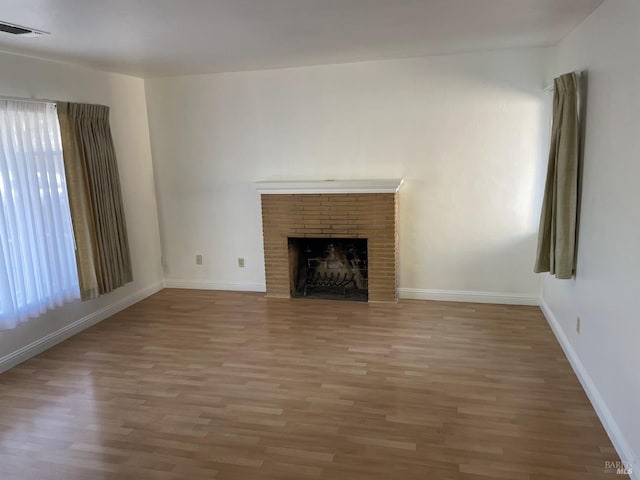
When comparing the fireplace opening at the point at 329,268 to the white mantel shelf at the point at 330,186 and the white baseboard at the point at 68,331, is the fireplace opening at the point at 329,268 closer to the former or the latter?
the white mantel shelf at the point at 330,186

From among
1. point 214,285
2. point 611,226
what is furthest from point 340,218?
point 611,226

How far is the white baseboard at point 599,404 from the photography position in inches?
85.2

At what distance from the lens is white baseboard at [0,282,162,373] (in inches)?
137

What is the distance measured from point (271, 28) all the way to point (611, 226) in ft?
7.61

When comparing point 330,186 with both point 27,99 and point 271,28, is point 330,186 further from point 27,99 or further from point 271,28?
point 27,99

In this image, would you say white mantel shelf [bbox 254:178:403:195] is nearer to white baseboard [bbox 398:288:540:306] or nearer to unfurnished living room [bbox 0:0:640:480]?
unfurnished living room [bbox 0:0:640:480]

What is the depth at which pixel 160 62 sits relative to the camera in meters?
4.03

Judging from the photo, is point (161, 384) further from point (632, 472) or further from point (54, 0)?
point (632, 472)

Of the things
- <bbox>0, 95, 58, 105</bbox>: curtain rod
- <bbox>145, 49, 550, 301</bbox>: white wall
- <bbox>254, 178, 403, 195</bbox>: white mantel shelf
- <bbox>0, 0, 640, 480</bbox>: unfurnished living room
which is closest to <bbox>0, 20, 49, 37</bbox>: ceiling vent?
<bbox>0, 0, 640, 480</bbox>: unfurnished living room

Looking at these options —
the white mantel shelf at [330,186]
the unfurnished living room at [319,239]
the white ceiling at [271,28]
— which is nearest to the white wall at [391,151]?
the unfurnished living room at [319,239]

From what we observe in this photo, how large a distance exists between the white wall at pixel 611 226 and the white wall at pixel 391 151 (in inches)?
41.3

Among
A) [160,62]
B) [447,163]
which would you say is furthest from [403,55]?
[160,62]

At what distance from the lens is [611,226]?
97.4 inches

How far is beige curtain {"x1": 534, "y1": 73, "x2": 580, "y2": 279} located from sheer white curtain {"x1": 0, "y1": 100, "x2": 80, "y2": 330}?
3813 mm
